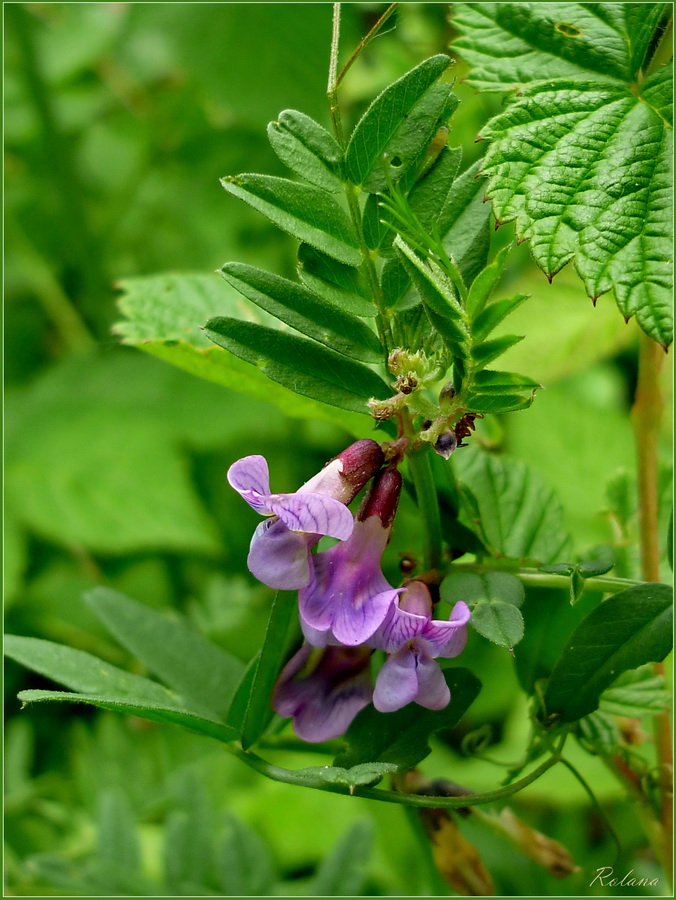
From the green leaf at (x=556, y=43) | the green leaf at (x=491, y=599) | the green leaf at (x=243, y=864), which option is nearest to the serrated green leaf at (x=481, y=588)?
the green leaf at (x=491, y=599)

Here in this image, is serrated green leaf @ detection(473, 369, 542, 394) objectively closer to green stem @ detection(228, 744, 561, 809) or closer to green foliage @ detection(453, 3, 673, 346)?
green foliage @ detection(453, 3, 673, 346)

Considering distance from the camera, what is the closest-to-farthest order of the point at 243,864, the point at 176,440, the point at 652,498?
the point at 652,498 < the point at 243,864 < the point at 176,440

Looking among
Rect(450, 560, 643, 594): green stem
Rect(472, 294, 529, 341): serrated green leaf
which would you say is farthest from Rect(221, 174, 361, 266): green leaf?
Rect(450, 560, 643, 594): green stem

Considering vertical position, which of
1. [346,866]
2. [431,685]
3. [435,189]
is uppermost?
[435,189]

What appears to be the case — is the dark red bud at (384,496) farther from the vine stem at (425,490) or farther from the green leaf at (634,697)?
the green leaf at (634,697)

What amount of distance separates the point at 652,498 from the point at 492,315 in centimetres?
40

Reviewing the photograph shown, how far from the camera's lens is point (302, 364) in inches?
25.8

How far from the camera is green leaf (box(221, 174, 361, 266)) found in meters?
0.63

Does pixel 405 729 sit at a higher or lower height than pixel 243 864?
higher

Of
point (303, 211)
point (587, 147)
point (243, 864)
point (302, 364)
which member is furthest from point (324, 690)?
point (243, 864)

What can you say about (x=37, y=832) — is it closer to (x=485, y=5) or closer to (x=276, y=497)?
(x=276, y=497)

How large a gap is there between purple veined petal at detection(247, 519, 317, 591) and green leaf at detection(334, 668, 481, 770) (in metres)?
0.15

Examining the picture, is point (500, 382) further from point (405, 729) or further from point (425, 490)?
point (405, 729)

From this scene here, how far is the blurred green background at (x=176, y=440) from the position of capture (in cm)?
135
